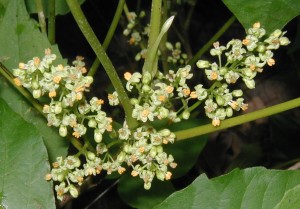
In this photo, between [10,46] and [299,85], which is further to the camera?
[299,85]

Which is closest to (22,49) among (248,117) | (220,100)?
→ (220,100)

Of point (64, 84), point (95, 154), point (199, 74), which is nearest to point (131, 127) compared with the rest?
point (95, 154)

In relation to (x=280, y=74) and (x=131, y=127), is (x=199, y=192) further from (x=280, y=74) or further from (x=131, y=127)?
(x=280, y=74)

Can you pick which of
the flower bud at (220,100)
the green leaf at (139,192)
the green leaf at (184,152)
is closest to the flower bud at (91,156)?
the flower bud at (220,100)

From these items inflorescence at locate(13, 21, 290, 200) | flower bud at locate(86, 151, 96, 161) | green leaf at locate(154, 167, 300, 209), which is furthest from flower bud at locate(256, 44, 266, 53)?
flower bud at locate(86, 151, 96, 161)

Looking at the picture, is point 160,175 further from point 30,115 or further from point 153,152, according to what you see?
point 30,115

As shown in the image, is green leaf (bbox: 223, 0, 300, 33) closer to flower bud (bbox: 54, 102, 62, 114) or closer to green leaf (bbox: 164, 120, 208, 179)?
flower bud (bbox: 54, 102, 62, 114)
